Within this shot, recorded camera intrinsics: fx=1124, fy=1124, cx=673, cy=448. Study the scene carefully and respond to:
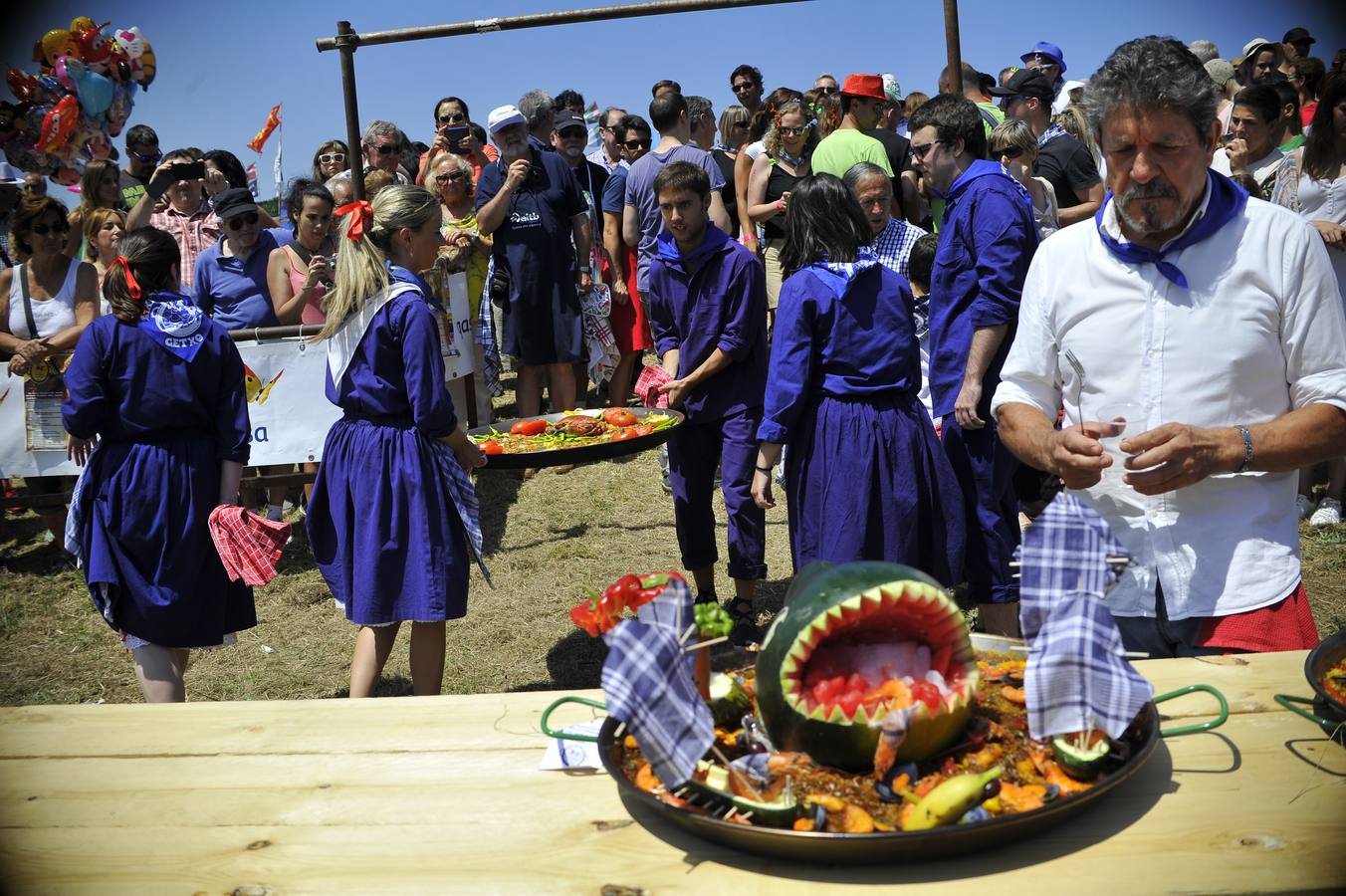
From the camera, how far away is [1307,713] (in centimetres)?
191

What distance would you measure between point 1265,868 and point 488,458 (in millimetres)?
3110

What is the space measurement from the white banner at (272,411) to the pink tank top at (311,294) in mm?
351

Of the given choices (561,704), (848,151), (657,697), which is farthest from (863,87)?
(657,697)

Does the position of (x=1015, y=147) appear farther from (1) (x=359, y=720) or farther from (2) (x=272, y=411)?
(1) (x=359, y=720)

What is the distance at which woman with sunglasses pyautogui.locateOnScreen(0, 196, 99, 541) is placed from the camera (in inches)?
266

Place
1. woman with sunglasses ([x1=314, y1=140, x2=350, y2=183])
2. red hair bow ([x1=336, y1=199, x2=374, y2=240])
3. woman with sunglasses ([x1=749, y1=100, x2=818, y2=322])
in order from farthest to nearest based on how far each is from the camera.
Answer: woman with sunglasses ([x1=314, y1=140, x2=350, y2=183]), woman with sunglasses ([x1=749, y1=100, x2=818, y2=322]), red hair bow ([x1=336, y1=199, x2=374, y2=240])

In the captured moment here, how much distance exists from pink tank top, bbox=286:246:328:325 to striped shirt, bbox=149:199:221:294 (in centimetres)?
99

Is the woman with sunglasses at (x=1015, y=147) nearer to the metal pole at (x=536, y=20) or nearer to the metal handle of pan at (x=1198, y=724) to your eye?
the metal pole at (x=536, y=20)

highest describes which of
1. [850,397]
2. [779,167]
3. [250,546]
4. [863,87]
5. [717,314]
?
[863,87]

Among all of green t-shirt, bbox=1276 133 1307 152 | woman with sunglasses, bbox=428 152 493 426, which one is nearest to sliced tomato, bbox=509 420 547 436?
woman with sunglasses, bbox=428 152 493 426

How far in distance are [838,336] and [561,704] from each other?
226 centimetres

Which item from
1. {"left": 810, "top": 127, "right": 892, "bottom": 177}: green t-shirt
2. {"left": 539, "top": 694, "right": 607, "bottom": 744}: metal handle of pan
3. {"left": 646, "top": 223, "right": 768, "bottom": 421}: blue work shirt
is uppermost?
{"left": 810, "top": 127, "right": 892, "bottom": 177}: green t-shirt

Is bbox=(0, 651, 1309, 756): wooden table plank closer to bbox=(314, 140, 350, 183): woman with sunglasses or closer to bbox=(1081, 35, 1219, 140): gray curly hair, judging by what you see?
bbox=(1081, 35, 1219, 140): gray curly hair

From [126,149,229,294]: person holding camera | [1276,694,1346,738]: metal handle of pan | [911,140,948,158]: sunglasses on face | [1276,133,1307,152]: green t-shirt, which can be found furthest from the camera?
[126,149,229,294]: person holding camera
